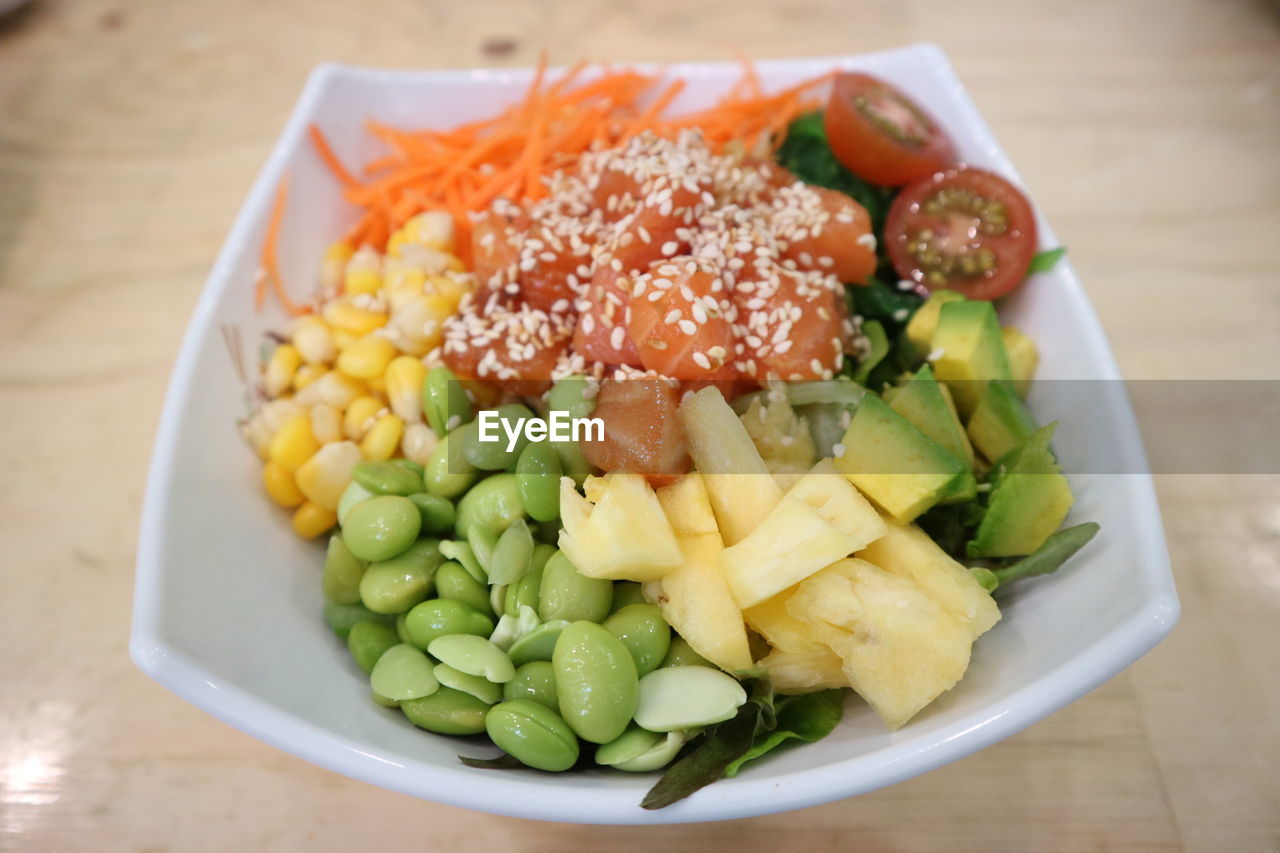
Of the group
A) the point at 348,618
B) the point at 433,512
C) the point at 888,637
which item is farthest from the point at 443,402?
the point at 888,637

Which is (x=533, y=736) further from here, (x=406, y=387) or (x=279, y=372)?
(x=279, y=372)

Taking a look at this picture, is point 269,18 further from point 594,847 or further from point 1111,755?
point 1111,755

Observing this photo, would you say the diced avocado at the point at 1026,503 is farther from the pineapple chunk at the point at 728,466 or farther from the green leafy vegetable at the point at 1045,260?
the green leafy vegetable at the point at 1045,260

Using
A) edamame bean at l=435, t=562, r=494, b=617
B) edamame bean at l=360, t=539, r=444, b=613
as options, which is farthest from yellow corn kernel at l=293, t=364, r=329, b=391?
edamame bean at l=435, t=562, r=494, b=617

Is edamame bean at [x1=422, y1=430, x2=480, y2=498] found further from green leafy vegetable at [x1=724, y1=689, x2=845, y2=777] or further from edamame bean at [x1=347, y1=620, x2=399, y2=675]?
green leafy vegetable at [x1=724, y1=689, x2=845, y2=777]

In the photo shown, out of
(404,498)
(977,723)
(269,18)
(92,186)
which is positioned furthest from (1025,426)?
(269,18)

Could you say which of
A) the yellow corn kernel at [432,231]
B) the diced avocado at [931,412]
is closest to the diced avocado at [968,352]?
the diced avocado at [931,412]
